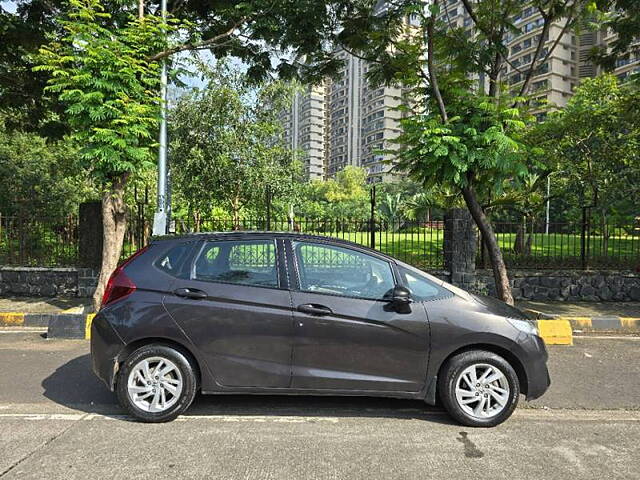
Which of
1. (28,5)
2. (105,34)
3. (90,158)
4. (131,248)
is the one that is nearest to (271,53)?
(105,34)

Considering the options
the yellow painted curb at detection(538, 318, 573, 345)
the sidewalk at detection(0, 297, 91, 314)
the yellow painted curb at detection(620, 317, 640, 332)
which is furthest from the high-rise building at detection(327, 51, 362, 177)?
the yellow painted curb at detection(538, 318, 573, 345)

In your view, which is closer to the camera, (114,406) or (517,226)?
(114,406)

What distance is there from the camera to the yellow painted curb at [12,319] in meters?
8.24

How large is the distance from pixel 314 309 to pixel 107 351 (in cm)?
181

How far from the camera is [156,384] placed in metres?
4.02

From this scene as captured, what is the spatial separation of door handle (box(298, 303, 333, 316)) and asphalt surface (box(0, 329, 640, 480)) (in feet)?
3.14

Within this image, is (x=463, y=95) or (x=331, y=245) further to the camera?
A: (x=463, y=95)

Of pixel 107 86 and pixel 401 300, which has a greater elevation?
pixel 107 86

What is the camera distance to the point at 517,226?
444 inches

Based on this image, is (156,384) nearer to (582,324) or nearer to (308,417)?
(308,417)

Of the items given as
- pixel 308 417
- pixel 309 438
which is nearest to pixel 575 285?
pixel 308 417

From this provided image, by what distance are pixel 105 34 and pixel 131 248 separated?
19.5ft

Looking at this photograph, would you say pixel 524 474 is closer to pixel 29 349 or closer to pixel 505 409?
pixel 505 409

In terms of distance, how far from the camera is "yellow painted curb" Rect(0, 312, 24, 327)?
824 centimetres
